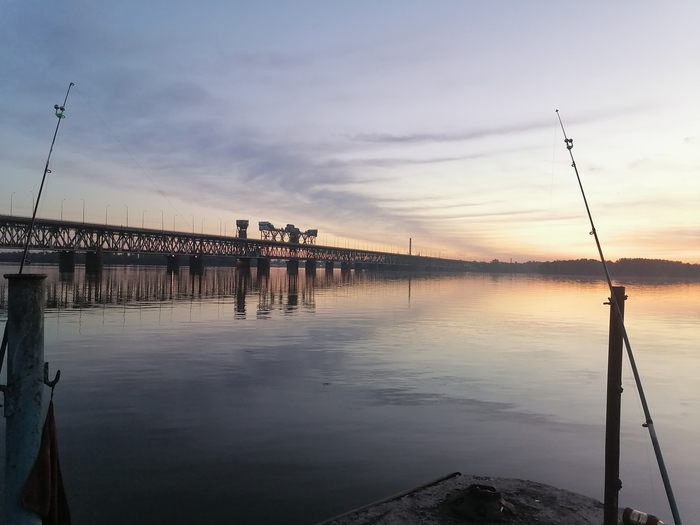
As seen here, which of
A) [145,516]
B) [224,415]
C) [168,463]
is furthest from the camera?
[224,415]

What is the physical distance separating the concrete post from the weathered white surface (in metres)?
4.69

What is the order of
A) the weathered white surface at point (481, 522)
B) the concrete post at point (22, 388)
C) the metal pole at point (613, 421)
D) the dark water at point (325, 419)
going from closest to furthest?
the concrete post at point (22, 388), the metal pole at point (613, 421), the weathered white surface at point (481, 522), the dark water at point (325, 419)

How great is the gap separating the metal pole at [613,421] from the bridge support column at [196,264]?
173 meters

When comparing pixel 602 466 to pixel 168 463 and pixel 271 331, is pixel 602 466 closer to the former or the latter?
pixel 168 463

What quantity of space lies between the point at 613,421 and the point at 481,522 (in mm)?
2948

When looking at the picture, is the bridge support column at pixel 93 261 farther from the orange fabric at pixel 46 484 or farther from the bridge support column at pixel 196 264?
the orange fabric at pixel 46 484

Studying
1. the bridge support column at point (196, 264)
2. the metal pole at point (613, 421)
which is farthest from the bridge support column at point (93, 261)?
the metal pole at point (613, 421)

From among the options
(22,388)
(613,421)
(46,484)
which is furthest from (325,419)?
(22,388)

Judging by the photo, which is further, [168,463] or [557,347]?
[557,347]

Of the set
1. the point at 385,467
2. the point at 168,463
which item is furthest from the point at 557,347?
the point at 168,463

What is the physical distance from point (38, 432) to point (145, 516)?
3.25 m

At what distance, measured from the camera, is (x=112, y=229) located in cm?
15950

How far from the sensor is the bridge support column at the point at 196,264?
176 m

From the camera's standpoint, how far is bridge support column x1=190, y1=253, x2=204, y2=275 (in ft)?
578
